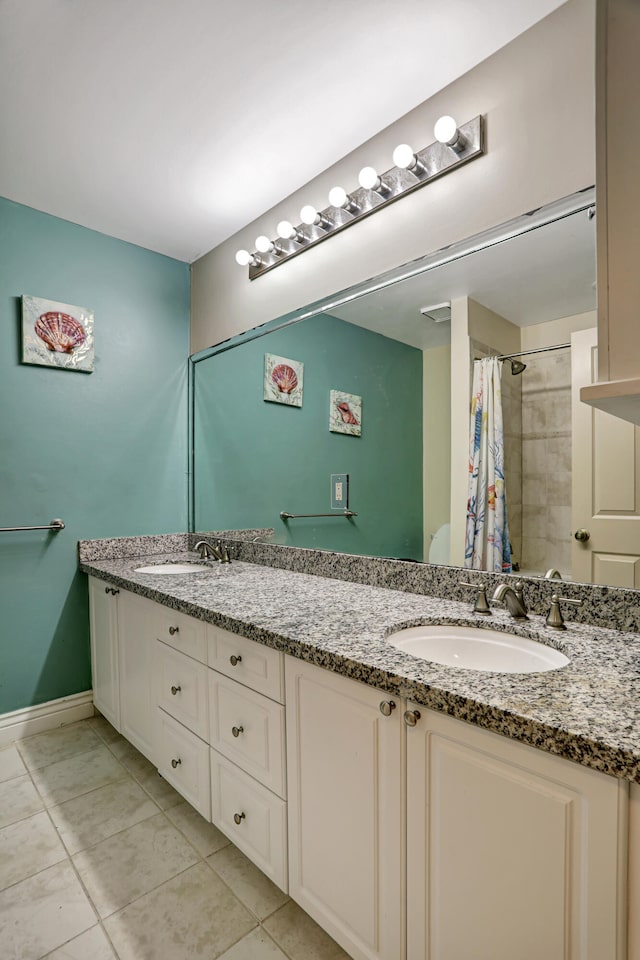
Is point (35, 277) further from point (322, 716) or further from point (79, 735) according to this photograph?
point (322, 716)

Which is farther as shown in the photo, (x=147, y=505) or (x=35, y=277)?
(x=147, y=505)

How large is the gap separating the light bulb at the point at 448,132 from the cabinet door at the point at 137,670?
1744 millimetres

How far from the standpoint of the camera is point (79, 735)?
7.03ft

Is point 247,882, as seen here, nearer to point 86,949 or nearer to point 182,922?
point 182,922

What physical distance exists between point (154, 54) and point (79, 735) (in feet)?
8.48

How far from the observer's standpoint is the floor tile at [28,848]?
1.39 metres

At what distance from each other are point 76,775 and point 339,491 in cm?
152

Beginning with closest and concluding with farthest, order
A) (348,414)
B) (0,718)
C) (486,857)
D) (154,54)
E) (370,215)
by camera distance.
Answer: (486,857) → (154,54) → (370,215) → (348,414) → (0,718)

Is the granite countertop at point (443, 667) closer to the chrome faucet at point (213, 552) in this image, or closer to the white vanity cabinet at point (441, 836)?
the white vanity cabinet at point (441, 836)

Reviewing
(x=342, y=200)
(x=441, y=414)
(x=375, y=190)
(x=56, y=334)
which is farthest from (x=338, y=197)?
(x=56, y=334)

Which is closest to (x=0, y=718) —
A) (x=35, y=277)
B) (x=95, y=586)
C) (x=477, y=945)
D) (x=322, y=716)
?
(x=95, y=586)

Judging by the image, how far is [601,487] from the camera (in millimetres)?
1191

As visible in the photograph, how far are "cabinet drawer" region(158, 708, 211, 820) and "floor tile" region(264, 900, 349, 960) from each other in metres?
0.34

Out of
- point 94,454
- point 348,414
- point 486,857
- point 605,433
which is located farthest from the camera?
point 94,454
